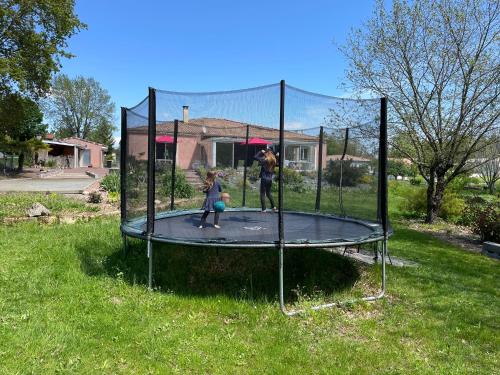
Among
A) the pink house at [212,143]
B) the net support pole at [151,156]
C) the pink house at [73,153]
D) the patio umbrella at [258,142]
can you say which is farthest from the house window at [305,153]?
the pink house at [73,153]

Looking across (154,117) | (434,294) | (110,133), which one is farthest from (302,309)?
(110,133)

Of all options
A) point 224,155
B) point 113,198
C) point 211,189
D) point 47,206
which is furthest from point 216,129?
point 113,198

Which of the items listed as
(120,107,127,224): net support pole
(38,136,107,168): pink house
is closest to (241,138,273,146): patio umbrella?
(120,107,127,224): net support pole

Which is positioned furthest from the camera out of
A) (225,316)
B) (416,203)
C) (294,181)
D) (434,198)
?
(416,203)

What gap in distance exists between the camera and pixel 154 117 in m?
4.39

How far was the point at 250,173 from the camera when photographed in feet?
21.2

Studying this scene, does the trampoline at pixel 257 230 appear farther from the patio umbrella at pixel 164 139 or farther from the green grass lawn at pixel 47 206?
the green grass lawn at pixel 47 206

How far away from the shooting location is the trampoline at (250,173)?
173 inches

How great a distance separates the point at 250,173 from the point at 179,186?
106cm

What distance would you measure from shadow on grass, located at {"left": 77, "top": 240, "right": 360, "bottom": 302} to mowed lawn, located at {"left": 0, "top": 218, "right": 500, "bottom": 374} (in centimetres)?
2

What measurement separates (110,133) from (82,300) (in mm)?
64618

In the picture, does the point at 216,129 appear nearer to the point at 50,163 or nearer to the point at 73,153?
the point at 50,163

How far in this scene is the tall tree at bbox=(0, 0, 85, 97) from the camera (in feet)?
29.1

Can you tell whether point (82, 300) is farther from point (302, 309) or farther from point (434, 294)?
point (434, 294)
